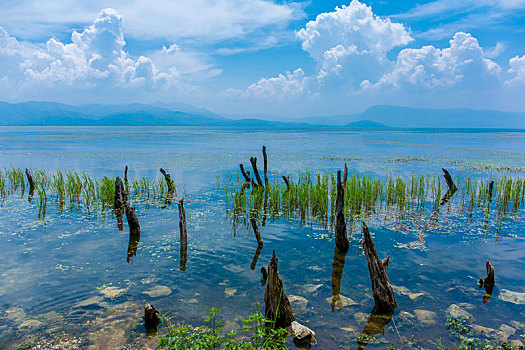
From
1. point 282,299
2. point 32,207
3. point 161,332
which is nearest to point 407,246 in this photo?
point 282,299

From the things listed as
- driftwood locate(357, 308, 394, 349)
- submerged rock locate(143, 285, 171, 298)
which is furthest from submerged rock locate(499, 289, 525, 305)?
submerged rock locate(143, 285, 171, 298)

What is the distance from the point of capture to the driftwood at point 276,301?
6215 mm

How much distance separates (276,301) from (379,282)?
2.47 metres

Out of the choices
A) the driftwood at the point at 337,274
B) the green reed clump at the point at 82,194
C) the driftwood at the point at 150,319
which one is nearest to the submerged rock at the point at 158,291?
the driftwood at the point at 150,319

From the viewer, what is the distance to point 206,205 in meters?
17.7

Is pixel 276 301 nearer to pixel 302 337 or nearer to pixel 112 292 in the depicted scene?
pixel 302 337

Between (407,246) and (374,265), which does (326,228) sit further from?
(374,265)

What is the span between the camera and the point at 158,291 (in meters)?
8.33

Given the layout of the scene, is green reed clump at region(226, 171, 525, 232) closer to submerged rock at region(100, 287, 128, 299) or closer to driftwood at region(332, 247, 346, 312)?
driftwood at region(332, 247, 346, 312)

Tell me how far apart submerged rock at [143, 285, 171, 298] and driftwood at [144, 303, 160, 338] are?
147cm

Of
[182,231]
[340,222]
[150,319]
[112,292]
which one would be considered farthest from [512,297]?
[112,292]

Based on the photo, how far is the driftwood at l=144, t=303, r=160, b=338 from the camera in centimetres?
654

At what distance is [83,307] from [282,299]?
4551 millimetres

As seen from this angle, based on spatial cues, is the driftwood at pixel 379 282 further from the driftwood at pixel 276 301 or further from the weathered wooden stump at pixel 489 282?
the weathered wooden stump at pixel 489 282
